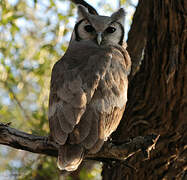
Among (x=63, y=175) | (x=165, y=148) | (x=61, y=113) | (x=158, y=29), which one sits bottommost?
(x=63, y=175)

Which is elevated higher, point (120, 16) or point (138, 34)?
point (120, 16)

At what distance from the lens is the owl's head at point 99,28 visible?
14.8 ft

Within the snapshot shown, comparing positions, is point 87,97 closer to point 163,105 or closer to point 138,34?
point 163,105

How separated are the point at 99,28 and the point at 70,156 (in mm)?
1849

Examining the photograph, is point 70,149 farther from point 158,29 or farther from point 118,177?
point 158,29

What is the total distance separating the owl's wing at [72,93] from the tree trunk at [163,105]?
750 mm

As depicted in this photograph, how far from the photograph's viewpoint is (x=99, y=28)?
450 centimetres

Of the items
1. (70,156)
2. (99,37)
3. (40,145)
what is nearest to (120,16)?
(99,37)

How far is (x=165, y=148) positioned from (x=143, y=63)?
44.5 inches

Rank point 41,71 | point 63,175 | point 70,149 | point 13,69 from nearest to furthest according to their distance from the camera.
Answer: point 70,149
point 63,175
point 41,71
point 13,69

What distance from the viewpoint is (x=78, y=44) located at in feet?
15.1

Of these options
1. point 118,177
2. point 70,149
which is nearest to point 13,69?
point 118,177

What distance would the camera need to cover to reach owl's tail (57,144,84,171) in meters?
3.17

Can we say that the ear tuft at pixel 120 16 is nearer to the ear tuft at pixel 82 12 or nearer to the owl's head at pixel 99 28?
the owl's head at pixel 99 28
